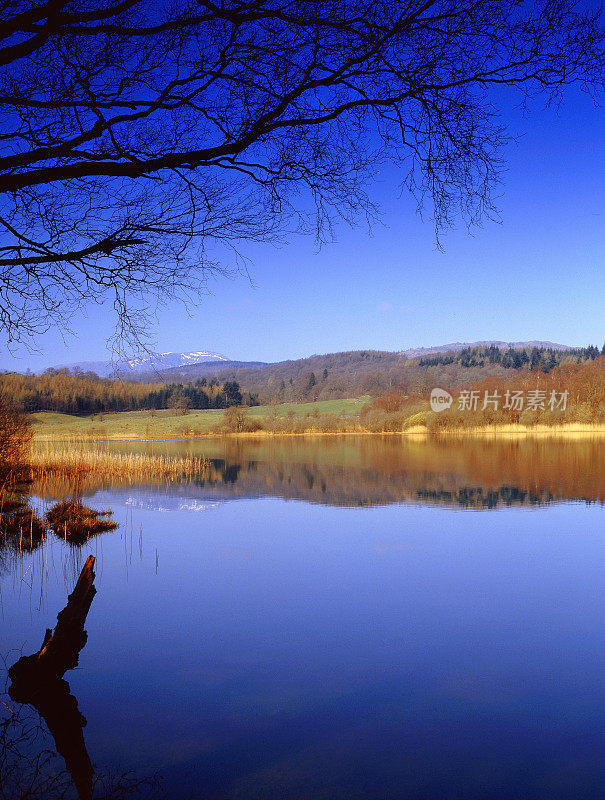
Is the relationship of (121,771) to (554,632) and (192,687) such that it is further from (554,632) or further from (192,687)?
(554,632)

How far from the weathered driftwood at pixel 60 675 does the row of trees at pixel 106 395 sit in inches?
1304

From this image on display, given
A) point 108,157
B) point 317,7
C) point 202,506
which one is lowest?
point 202,506

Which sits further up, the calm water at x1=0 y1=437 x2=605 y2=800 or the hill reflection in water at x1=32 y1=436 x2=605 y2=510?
the calm water at x1=0 y1=437 x2=605 y2=800

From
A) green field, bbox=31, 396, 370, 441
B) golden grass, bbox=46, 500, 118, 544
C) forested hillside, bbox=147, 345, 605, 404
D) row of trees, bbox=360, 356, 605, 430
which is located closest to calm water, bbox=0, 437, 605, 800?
golden grass, bbox=46, 500, 118, 544

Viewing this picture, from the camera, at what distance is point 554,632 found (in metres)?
5.82

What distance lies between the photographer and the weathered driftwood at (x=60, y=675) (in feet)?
13.3

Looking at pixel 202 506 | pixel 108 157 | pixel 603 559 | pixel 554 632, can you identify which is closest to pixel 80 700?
pixel 108 157

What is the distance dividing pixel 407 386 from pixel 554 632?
7109 cm

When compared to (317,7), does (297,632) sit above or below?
below

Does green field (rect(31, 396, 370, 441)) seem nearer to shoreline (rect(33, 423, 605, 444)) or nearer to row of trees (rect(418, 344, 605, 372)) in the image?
shoreline (rect(33, 423, 605, 444))

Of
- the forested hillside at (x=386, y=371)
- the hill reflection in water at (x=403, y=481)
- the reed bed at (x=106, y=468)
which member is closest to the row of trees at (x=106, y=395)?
the forested hillside at (x=386, y=371)

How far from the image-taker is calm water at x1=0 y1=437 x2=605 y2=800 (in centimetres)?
361

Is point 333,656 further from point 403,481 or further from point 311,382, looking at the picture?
point 311,382

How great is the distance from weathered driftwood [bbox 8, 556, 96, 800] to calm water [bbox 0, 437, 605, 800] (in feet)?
0.27
